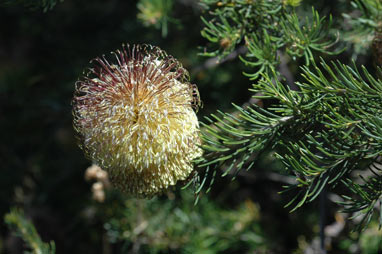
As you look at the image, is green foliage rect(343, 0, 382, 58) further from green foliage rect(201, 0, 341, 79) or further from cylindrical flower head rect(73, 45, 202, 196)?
cylindrical flower head rect(73, 45, 202, 196)

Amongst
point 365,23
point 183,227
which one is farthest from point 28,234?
point 365,23

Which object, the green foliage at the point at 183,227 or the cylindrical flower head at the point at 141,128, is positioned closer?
the cylindrical flower head at the point at 141,128

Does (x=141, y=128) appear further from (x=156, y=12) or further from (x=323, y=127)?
(x=156, y=12)

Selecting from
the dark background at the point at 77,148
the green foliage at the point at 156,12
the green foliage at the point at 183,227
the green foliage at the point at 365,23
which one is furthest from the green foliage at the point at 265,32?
the green foliage at the point at 183,227

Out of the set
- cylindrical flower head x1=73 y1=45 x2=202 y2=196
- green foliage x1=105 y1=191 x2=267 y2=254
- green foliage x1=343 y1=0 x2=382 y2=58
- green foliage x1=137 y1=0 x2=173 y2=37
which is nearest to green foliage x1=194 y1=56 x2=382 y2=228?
cylindrical flower head x1=73 y1=45 x2=202 y2=196

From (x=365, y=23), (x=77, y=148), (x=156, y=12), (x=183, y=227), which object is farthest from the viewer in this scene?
(x=77, y=148)

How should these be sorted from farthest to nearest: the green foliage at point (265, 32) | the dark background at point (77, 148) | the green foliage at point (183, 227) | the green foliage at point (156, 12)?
the dark background at point (77, 148) < the green foliage at point (183, 227) < the green foliage at point (156, 12) < the green foliage at point (265, 32)

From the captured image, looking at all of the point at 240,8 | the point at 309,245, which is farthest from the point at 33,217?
the point at 240,8

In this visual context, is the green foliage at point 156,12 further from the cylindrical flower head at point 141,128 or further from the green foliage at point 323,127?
the green foliage at point 323,127

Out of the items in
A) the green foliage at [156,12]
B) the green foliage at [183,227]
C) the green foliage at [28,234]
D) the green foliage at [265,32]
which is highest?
the green foliage at [156,12]
